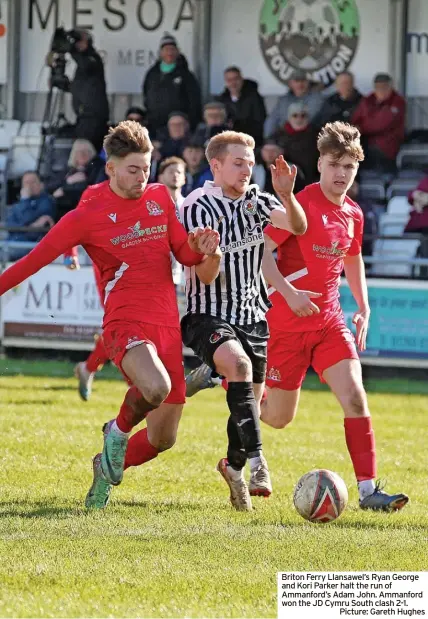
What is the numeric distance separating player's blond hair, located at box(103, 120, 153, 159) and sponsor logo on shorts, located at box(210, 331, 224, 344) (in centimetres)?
106

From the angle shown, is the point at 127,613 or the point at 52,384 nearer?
the point at 127,613

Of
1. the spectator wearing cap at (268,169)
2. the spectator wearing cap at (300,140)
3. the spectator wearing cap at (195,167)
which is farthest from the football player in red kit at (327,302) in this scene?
the spectator wearing cap at (300,140)

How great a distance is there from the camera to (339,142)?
308 inches

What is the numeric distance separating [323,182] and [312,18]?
460 inches

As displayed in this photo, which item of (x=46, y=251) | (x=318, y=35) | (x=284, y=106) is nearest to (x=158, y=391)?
(x=46, y=251)

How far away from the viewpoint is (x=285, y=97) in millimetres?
18312

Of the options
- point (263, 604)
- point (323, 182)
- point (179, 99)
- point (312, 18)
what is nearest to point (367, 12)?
point (312, 18)

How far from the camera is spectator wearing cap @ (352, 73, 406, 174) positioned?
1717 cm

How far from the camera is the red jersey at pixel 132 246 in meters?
7.33

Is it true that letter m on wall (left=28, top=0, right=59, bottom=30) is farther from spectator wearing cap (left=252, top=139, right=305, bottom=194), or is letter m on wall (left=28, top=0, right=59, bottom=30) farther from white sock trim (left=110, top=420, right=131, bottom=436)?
white sock trim (left=110, top=420, right=131, bottom=436)

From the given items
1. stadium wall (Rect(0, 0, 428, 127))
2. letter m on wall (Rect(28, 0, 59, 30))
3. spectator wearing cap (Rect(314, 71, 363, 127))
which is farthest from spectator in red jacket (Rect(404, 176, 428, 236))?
letter m on wall (Rect(28, 0, 59, 30))

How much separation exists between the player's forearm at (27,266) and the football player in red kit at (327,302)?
4.36ft

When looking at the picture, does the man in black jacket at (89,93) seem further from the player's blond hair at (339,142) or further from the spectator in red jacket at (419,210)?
→ the player's blond hair at (339,142)

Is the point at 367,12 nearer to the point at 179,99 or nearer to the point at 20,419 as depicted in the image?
the point at 179,99
